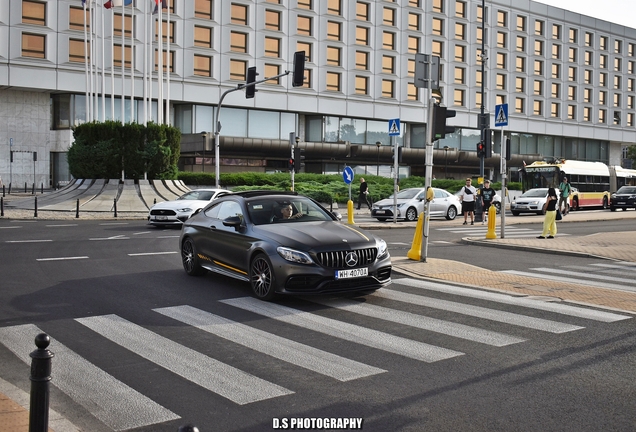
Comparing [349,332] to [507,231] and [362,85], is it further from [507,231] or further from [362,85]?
[362,85]

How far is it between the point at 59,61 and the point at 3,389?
4985 centimetres

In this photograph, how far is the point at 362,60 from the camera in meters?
63.6

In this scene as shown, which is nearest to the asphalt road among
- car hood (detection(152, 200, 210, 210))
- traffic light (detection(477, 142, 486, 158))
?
car hood (detection(152, 200, 210, 210))

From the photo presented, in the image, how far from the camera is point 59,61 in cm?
5088

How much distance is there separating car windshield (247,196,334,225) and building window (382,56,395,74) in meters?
55.5

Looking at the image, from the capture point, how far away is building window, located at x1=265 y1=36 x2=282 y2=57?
5841 centimetres

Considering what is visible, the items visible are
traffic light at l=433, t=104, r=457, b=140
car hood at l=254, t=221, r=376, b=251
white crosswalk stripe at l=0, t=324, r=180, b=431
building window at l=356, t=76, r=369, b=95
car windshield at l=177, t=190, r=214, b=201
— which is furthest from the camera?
building window at l=356, t=76, r=369, b=95

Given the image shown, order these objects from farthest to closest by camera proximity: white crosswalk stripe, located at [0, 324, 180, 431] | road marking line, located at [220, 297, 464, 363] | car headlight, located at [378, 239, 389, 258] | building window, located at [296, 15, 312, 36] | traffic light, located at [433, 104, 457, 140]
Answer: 1. building window, located at [296, 15, 312, 36]
2. traffic light, located at [433, 104, 457, 140]
3. car headlight, located at [378, 239, 389, 258]
4. road marking line, located at [220, 297, 464, 363]
5. white crosswalk stripe, located at [0, 324, 180, 431]

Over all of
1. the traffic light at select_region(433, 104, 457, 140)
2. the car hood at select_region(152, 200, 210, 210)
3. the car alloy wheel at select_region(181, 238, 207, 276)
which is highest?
the traffic light at select_region(433, 104, 457, 140)

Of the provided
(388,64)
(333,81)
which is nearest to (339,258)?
(333,81)

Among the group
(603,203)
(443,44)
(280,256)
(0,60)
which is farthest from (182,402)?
(443,44)

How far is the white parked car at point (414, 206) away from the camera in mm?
29484

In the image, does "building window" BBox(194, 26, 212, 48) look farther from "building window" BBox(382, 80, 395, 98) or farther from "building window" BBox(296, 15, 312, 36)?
"building window" BBox(382, 80, 395, 98)

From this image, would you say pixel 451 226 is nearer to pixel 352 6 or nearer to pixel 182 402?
pixel 182 402
